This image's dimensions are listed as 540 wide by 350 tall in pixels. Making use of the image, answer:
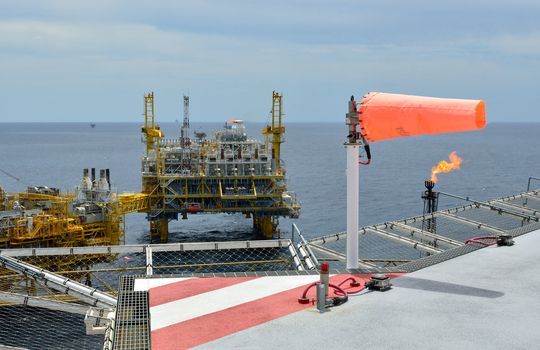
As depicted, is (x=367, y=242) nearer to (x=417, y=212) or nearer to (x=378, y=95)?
(x=378, y=95)

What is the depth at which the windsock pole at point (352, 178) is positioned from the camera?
16.0 meters

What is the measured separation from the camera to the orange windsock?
13.8 m

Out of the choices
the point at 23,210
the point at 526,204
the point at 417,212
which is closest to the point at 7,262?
the point at 526,204

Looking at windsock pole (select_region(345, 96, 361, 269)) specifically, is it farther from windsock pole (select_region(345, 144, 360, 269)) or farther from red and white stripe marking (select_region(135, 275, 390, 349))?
red and white stripe marking (select_region(135, 275, 390, 349))

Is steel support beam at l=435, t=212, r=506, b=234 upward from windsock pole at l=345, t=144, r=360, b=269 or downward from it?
downward

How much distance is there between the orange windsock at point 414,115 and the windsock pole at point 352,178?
28 centimetres

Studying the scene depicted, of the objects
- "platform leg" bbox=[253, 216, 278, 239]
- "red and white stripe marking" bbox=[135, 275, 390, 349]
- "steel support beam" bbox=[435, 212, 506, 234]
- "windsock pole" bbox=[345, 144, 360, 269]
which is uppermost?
"windsock pole" bbox=[345, 144, 360, 269]

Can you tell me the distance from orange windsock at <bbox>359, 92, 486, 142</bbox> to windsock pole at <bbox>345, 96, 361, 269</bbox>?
0.28 m

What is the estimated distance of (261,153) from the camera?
80.7 m

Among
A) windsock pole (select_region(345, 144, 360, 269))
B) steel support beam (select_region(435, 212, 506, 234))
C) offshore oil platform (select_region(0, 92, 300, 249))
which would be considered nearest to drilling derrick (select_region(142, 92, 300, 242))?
offshore oil platform (select_region(0, 92, 300, 249))

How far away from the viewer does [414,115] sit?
14.8 m

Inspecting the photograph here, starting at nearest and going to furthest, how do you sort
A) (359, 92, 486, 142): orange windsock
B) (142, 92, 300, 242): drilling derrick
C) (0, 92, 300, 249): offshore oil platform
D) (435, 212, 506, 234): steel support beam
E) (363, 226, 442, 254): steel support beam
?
1. (359, 92, 486, 142): orange windsock
2. (363, 226, 442, 254): steel support beam
3. (435, 212, 506, 234): steel support beam
4. (0, 92, 300, 249): offshore oil platform
5. (142, 92, 300, 242): drilling derrick

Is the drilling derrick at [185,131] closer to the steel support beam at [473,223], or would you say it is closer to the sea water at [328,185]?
the sea water at [328,185]

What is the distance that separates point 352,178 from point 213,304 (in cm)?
503
